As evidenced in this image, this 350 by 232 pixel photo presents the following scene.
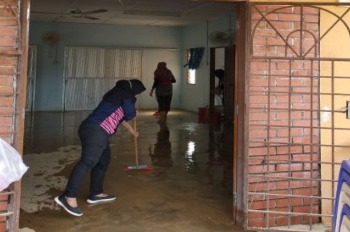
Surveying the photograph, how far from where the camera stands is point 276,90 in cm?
368

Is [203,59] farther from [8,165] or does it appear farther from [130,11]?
[8,165]

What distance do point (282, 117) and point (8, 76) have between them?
2369mm

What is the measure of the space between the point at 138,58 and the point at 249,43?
11.2m

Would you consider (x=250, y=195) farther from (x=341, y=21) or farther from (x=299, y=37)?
(x=341, y=21)

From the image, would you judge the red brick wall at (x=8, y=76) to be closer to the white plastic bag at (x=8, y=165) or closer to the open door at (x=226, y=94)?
the white plastic bag at (x=8, y=165)

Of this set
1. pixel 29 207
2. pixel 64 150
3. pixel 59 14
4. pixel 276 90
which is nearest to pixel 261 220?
pixel 276 90

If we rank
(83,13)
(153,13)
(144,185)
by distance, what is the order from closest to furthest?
1. (144,185)
2. (153,13)
3. (83,13)

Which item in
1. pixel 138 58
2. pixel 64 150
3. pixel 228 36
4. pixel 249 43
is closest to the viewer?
pixel 249 43

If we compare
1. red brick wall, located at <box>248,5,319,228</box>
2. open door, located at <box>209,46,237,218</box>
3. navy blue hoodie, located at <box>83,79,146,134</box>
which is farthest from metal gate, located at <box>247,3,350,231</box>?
open door, located at <box>209,46,237,218</box>

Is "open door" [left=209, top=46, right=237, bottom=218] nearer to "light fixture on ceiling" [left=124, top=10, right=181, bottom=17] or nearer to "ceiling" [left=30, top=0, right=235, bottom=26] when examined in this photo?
"ceiling" [left=30, top=0, right=235, bottom=26]

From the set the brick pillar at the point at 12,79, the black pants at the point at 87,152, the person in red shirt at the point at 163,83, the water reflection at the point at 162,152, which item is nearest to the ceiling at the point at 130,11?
the person in red shirt at the point at 163,83

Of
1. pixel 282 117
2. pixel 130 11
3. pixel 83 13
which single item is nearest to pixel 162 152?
pixel 282 117

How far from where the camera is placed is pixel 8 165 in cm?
289

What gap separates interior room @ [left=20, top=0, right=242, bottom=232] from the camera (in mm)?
4156
